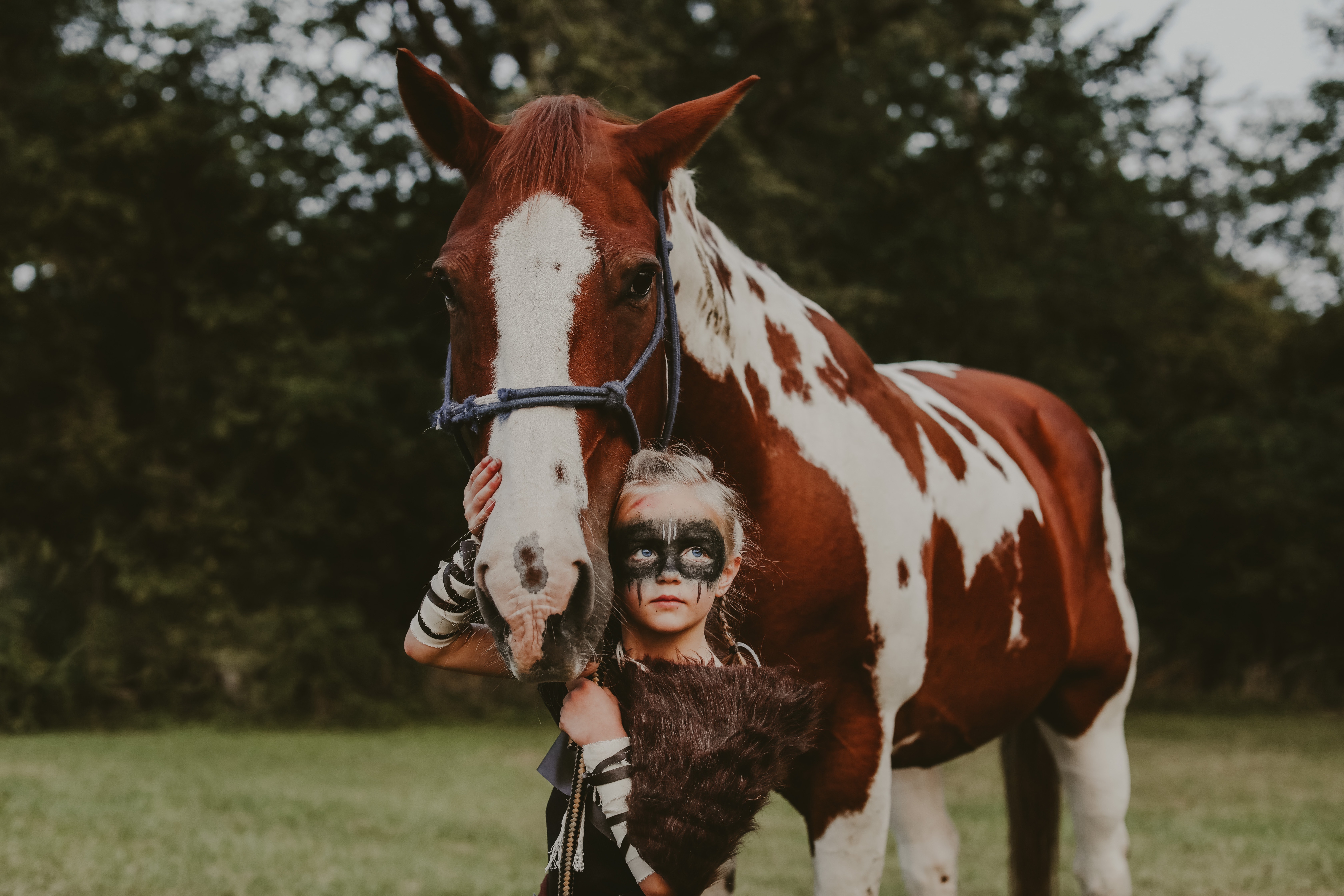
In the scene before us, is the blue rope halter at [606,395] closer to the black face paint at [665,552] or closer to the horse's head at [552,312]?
the horse's head at [552,312]

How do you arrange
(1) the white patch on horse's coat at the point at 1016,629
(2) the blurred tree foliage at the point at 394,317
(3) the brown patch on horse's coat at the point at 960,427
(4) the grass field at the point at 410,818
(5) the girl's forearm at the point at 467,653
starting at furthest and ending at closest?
(2) the blurred tree foliage at the point at 394,317, (4) the grass field at the point at 410,818, (3) the brown patch on horse's coat at the point at 960,427, (1) the white patch on horse's coat at the point at 1016,629, (5) the girl's forearm at the point at 467,653

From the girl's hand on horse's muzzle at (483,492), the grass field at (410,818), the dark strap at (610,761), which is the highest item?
the girl's hand on horse's muzzle at (483,492)

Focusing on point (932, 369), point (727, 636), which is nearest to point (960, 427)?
point (932, 369)

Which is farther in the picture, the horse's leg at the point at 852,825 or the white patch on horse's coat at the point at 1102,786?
the white patch on horse's coat at the point at 1102,786

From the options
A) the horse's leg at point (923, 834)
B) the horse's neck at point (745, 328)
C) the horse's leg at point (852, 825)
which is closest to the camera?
the horse's neck at point (745, 328)

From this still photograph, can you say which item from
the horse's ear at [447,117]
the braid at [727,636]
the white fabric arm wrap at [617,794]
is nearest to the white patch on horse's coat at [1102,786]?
the braid at [727,636]

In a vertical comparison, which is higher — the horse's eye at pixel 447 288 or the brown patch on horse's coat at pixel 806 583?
the horse's eye at pixel 447 288

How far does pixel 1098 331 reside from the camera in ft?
55.6

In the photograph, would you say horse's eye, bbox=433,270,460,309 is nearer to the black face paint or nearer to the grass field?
the black face paint

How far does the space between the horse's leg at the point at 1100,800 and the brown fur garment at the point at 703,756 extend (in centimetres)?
239

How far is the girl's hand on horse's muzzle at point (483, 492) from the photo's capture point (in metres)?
1.70

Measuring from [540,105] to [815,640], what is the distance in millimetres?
1308

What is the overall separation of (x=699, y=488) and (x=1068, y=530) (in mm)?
2235

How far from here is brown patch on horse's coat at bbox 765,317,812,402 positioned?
2547 mm
